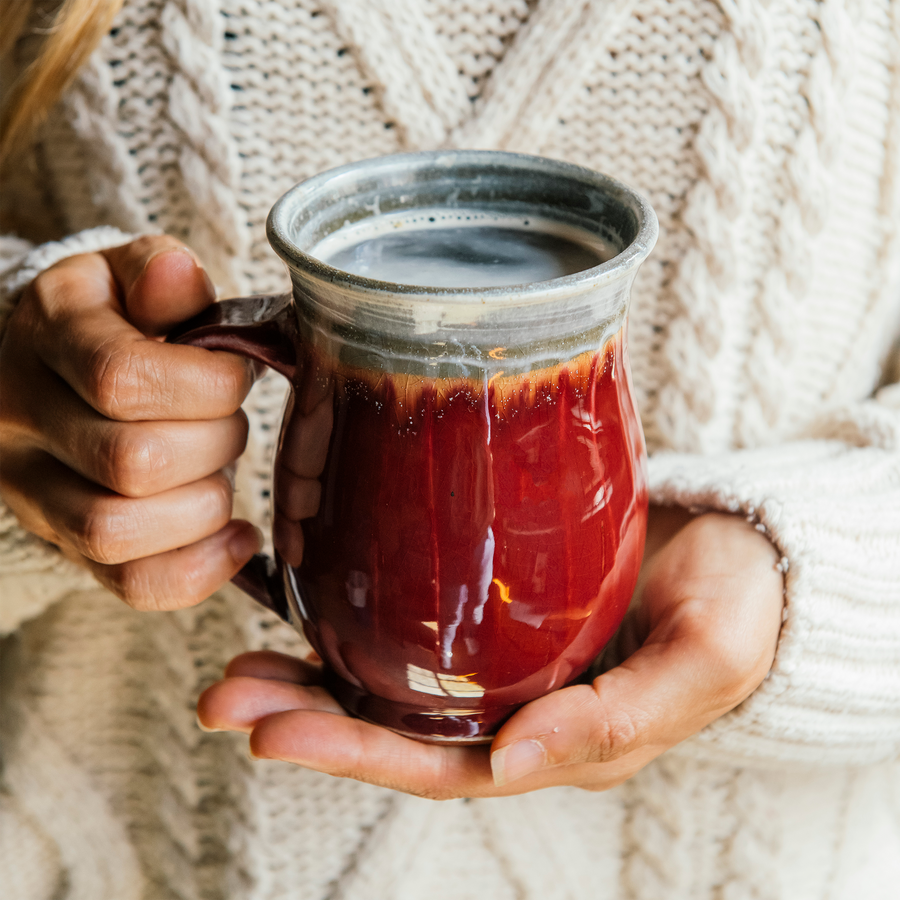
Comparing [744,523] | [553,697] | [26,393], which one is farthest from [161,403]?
[744,523]

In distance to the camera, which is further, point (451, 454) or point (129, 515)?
point (129, 515)

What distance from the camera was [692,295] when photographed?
79cm

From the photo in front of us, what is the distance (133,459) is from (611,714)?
35cm

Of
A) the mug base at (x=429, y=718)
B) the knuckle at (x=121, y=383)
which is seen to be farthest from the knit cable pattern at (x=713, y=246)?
the knuckle at (x=121, y=383)

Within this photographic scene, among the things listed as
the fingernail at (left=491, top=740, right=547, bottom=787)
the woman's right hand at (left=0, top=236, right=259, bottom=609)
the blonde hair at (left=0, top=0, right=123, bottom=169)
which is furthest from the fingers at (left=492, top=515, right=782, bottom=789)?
the blonde hair at (left=0, top=0, right=123, bottom=169)

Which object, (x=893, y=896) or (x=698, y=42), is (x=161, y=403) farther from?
(x=893, y=896)

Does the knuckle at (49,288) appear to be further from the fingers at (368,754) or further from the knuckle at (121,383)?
the fingers at (368,754)

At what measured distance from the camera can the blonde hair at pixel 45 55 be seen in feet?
2.18

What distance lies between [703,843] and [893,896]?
291 millimetres

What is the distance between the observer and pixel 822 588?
2.10 feet

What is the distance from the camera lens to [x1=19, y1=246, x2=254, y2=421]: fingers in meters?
0.51

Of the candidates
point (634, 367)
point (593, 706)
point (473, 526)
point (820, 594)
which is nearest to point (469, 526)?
point (473, 526)

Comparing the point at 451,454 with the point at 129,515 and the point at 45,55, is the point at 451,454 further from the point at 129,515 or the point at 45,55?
the point at 45,55

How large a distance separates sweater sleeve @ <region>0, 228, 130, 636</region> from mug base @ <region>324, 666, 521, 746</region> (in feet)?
1.13
